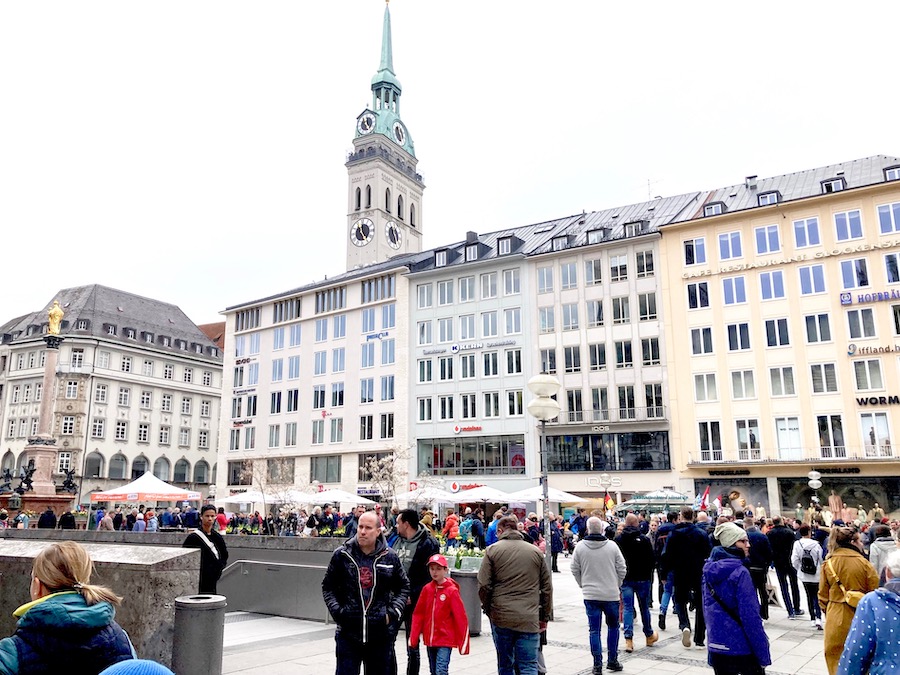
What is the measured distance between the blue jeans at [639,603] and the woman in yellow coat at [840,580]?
4350mm

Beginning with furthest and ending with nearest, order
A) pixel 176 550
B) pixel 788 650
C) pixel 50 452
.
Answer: pixel 50 452 < pixel 788 650 < pixel 176 550

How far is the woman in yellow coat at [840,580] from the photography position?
5906 millimetres

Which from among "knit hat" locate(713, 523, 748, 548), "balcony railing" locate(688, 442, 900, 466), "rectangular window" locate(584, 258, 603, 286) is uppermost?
"rectangular window" locate(584, 258, 603, 286)

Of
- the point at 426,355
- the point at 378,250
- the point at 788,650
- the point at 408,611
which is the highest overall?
the point at 378,250

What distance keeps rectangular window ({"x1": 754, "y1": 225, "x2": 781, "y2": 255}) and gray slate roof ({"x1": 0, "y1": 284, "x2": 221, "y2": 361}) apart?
62031 mm

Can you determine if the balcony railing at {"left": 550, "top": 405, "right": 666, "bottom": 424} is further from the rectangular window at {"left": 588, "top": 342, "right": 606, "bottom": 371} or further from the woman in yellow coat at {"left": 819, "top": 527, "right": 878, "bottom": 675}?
the woman in yellow coat at {"left": 819, "top": 527, "right": 878, "bottom": 675}

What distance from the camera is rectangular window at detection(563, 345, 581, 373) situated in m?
47.0

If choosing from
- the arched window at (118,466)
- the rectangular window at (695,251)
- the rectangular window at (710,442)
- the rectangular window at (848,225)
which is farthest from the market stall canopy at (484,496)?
the arched window at (118,466)

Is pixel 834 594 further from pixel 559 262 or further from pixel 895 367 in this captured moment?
pixel 559 262

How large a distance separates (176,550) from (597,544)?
17.0ft

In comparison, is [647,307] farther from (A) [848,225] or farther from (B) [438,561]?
(B) [438,561]

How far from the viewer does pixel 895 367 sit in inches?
1505

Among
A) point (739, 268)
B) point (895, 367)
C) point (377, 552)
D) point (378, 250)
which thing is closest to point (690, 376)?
point (739, 268)

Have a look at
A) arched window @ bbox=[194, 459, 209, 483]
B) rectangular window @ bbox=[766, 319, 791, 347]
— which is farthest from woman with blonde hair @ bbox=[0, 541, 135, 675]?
arched window @ bbox=[194, 459, 209, 483]
